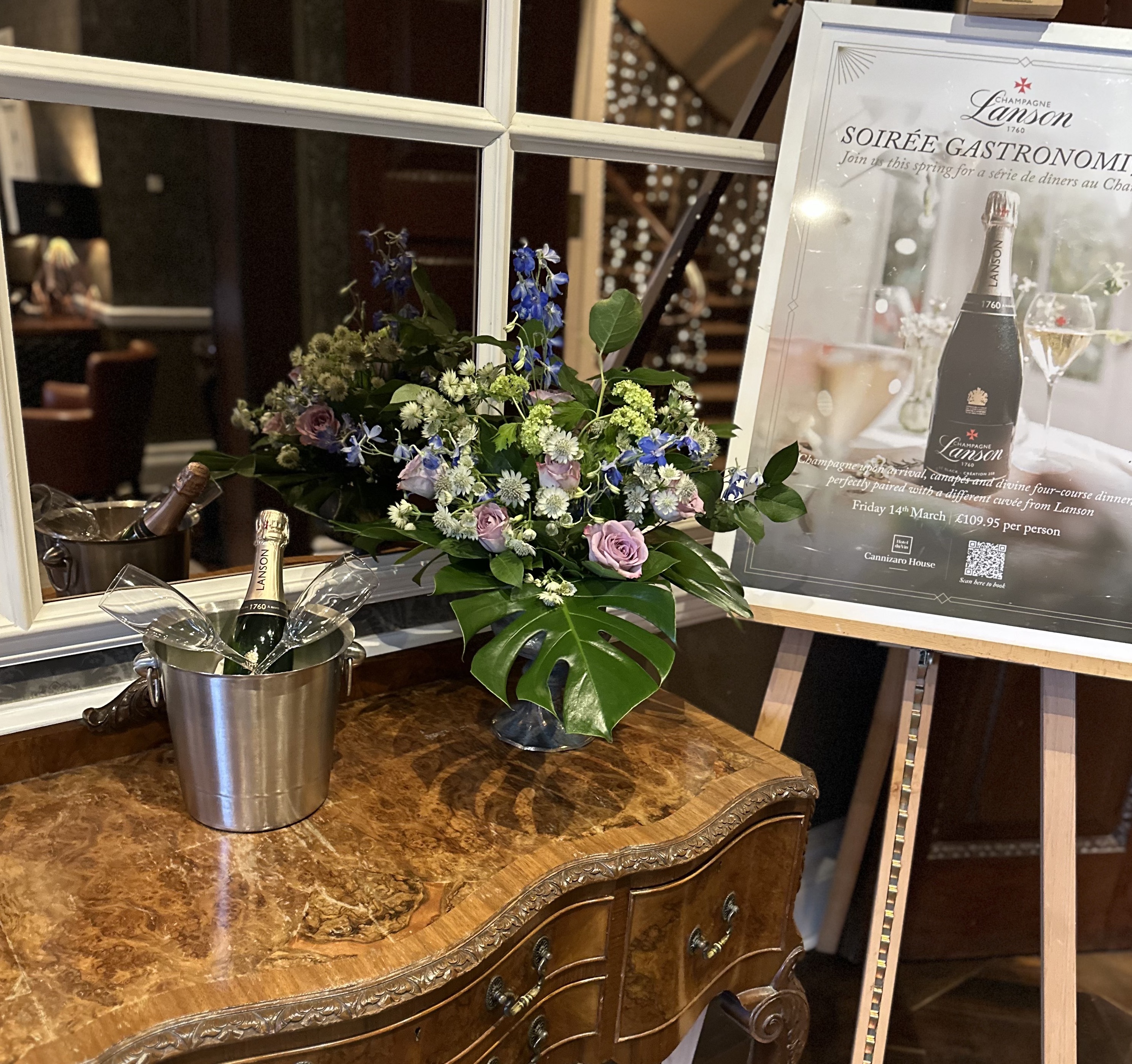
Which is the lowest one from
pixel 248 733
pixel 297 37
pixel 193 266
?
pixel 248 733

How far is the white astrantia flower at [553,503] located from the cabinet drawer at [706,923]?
41cm

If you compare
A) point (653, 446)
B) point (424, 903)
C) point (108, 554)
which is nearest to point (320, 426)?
point (108, 554)

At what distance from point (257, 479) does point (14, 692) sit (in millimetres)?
423

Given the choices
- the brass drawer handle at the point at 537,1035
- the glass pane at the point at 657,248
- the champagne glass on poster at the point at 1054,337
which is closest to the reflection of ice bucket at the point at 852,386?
the champagne glass on poster at the point at 1054,337

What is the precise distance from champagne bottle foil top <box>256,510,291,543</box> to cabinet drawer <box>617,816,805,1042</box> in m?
0.53

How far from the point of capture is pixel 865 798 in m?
2.05

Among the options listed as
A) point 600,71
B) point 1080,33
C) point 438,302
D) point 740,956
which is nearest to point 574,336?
point 600,71

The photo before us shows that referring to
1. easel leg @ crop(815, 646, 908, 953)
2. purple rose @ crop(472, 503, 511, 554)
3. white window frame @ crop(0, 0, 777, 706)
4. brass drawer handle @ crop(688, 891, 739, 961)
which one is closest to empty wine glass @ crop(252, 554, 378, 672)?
purple rose @ crop(472, 503, 511, 554)

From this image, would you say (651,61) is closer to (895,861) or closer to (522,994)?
(895,861)

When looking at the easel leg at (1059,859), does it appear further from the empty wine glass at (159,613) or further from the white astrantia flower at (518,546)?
the empty wine glass at (159,613)

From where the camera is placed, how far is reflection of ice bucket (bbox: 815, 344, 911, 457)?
1.36 metres

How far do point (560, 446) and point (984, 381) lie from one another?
0.70 metres

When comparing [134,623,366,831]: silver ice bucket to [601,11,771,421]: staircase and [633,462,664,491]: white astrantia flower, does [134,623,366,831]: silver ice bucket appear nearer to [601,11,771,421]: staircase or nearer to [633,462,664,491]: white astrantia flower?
[633,462,664,491]: white astrantia flower

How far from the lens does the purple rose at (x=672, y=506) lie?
102cm
